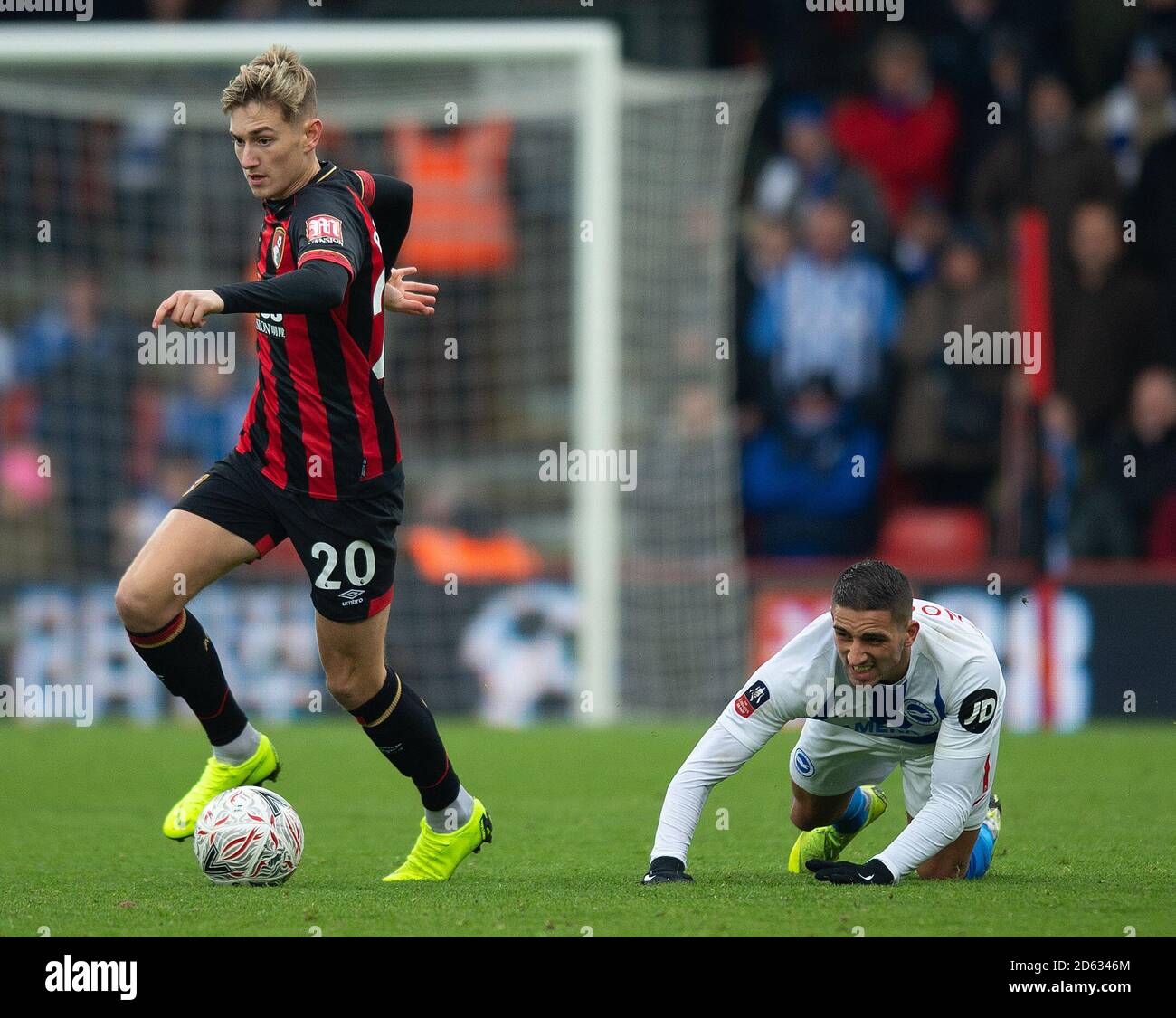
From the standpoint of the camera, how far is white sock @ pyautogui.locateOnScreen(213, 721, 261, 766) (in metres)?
5.86

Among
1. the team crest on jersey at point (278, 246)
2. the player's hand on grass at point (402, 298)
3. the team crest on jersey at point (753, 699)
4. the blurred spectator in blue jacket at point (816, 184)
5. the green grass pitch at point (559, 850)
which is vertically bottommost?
the green grass pitch at point (559, 850)

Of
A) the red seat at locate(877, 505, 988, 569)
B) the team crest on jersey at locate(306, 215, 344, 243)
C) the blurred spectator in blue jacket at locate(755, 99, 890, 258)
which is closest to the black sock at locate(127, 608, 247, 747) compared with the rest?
the team crest on jersey at locate(306, 215, 344, 243)

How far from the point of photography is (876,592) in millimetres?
4930

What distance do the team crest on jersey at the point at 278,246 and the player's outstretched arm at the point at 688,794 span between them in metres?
1.89

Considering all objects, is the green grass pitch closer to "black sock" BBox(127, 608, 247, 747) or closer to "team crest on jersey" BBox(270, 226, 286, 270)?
"black sock" BBox(127, 608, 247, 747)

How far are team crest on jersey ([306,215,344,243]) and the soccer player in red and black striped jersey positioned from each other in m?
0.07

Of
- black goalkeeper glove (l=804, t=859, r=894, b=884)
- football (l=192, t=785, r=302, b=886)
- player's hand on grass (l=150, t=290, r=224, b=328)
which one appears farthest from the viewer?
football (l=192, t=785, r=302, b=886)

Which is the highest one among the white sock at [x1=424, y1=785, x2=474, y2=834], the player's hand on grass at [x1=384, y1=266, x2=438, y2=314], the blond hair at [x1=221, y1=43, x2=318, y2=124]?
the blond hair at [x1=221, y1=43, x2=318, y2=124]

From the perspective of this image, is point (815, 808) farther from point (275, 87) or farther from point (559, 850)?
point (275, 87)

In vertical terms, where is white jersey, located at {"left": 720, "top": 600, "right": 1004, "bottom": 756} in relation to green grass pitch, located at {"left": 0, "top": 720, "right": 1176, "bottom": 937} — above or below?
above

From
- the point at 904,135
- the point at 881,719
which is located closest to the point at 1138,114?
the point at 904,135

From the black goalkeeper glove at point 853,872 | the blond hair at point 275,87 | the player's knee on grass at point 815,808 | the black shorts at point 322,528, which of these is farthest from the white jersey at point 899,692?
the blond hair at point 275,87

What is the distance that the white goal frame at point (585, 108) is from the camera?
11188 millimetres

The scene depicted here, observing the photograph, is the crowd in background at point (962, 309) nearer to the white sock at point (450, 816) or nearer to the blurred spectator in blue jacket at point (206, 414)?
the blurred spectator in blue jacket at point (206, 414)
